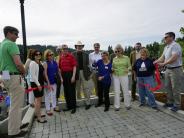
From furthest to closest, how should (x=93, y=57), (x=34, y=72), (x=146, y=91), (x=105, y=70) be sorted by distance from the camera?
(x=93, y=57) < (x=105, y=70) < (x=146, y=91) < (x=34, y=72)

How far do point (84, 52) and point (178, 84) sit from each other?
3.06 meters

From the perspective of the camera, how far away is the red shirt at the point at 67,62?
25.2 feet

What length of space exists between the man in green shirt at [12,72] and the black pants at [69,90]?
2721 mm

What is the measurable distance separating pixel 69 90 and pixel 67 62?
2.82 ft

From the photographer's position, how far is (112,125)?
605 centimetres

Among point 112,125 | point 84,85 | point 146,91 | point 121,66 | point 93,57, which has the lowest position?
point 112,125

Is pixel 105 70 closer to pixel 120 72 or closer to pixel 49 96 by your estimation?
pixel 120 72

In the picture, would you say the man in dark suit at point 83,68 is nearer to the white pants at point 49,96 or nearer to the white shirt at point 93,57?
the white shirt at point 93,57

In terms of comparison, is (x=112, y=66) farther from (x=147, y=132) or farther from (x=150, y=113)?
(x=147, y=132)


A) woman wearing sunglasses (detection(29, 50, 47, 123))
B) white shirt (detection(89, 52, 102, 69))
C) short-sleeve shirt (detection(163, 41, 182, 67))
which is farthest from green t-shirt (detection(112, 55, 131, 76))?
woman wearing sunglasses (detection(29, 50, 47, 123))

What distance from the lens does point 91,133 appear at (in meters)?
5.59

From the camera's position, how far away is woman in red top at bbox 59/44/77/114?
770cm

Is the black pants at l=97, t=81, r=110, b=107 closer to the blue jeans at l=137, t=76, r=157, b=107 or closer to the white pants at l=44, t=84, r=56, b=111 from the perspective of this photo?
the blue jeans at l=137, t=76, r=157, b=107

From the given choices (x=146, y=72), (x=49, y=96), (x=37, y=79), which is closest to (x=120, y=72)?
(x=146, y=72)
